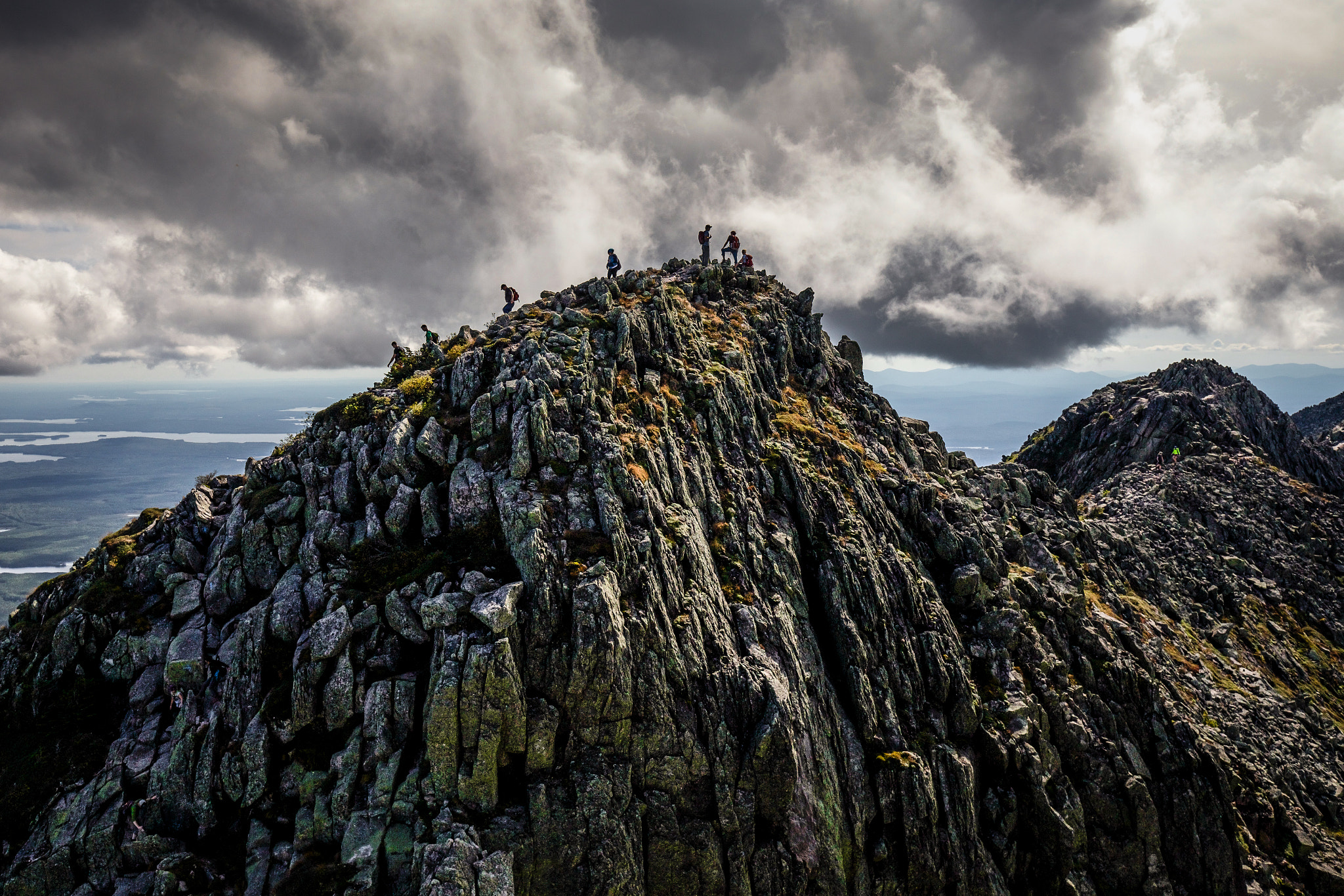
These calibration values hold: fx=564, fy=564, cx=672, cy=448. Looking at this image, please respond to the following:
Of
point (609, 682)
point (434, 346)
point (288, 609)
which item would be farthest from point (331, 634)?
point (434, 346)

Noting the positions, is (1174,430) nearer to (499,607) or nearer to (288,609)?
(499,607)

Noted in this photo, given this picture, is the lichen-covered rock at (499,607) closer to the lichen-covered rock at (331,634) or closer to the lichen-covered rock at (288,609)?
the lichen-covered rock at (331,634)

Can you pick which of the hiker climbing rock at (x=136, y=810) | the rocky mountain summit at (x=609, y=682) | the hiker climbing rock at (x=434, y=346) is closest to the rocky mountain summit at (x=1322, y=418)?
the rocky mountain summit at (x=609, y=682)

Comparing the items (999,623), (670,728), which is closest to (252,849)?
(670,728)

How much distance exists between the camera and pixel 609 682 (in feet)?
81.6

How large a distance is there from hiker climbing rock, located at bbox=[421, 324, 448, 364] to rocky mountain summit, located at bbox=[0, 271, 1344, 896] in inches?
14.9

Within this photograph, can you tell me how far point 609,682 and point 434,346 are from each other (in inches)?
1137

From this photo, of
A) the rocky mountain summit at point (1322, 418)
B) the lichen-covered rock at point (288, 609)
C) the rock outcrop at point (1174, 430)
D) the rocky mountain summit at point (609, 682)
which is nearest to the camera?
the rocky mountain summit at point (609, 682)

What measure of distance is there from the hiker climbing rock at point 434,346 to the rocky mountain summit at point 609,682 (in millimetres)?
378

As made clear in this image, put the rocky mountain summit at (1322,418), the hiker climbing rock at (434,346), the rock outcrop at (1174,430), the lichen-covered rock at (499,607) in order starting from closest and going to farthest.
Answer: the lichen-covered rock at (499,607) → the hiker climbing rock at (434,346) → the rock outcrop at (1174,430) → the rocky mountain summit at (1322,418)

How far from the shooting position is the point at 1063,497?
69.2 m

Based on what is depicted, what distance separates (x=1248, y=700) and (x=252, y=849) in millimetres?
74122

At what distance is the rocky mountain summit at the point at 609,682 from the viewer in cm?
2342

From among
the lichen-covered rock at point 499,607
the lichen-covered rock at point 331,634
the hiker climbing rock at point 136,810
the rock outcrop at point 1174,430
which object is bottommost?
the hiker climbing rock at point 136,810
